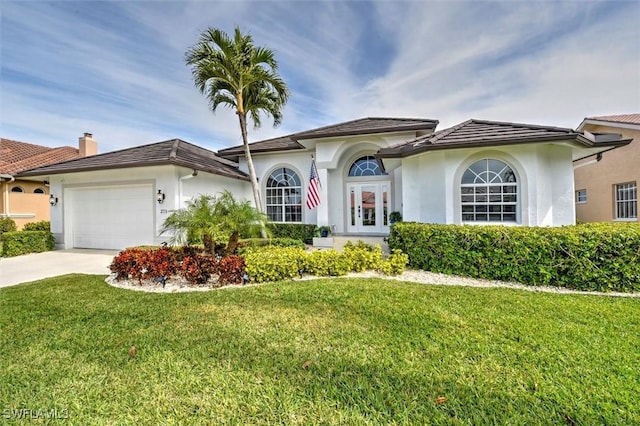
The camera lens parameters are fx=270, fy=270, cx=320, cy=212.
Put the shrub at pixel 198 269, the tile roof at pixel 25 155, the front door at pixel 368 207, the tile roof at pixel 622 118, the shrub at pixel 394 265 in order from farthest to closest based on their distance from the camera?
1. the tile roof at pixel 25 155
2. the tile roof at pixel 622 118
3. the front door at pixel 368 207
4. the shrub at pixel 394 265
5. the shrub at pixel 198 269

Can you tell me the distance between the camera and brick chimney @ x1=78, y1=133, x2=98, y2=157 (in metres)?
22.5

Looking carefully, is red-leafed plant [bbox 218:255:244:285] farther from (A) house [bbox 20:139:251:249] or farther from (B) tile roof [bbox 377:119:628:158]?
(B) tile roof [bbox 377:119:628:158]

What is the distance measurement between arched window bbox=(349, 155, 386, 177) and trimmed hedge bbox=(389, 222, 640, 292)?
7163mm

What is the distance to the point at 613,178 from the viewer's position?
15.6 meters

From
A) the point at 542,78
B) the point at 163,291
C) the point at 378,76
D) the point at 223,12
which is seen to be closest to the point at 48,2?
the point at 223,12

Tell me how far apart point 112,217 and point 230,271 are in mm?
9613

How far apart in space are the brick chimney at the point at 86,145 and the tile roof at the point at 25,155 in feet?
3.15

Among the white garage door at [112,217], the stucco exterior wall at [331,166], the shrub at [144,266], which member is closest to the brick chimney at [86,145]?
the white garage door at [112,217]

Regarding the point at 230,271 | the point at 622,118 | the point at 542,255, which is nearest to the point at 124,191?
the point at 230,271

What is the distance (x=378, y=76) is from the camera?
15031 millimetres

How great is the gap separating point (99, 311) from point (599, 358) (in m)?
7.82

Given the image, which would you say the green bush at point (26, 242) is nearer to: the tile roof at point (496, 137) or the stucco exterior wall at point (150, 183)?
the stucco exterior wall at point (150, 183)

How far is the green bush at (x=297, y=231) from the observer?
13.7 m

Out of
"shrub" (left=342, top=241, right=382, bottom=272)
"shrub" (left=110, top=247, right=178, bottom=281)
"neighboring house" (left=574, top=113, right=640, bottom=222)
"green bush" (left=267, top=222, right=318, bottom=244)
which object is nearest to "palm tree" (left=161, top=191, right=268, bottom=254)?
"shrub" (left=110, top=247, right=178, bottom=281)
